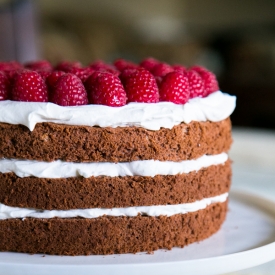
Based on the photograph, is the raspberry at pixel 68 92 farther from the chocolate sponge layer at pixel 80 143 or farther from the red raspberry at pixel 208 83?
the red raspberry at pixel 208 83

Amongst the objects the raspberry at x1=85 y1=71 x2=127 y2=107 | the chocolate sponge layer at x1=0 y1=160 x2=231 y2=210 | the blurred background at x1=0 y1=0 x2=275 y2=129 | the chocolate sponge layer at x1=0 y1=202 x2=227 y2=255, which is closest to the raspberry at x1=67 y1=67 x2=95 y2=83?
the raspberry at x1=85 y1=71 x2=127 y2=107

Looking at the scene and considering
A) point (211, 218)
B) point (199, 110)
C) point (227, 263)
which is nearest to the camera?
point (227, 263)

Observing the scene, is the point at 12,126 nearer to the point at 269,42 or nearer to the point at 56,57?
the point at 56,57

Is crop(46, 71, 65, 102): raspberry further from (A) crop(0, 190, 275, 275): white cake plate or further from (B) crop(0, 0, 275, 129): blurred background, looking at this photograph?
(B) crop(0, 0, 275, 129): blurred background

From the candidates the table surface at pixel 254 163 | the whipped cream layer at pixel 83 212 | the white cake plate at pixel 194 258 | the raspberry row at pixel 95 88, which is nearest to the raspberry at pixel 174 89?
the raspberry row at pixel 95 88

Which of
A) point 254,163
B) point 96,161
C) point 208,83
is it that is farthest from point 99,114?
point 254,163

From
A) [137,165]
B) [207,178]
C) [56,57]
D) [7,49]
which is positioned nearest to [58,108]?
[137,165]

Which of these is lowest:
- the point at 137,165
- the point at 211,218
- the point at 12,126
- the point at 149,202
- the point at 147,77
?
the point at 211,218
